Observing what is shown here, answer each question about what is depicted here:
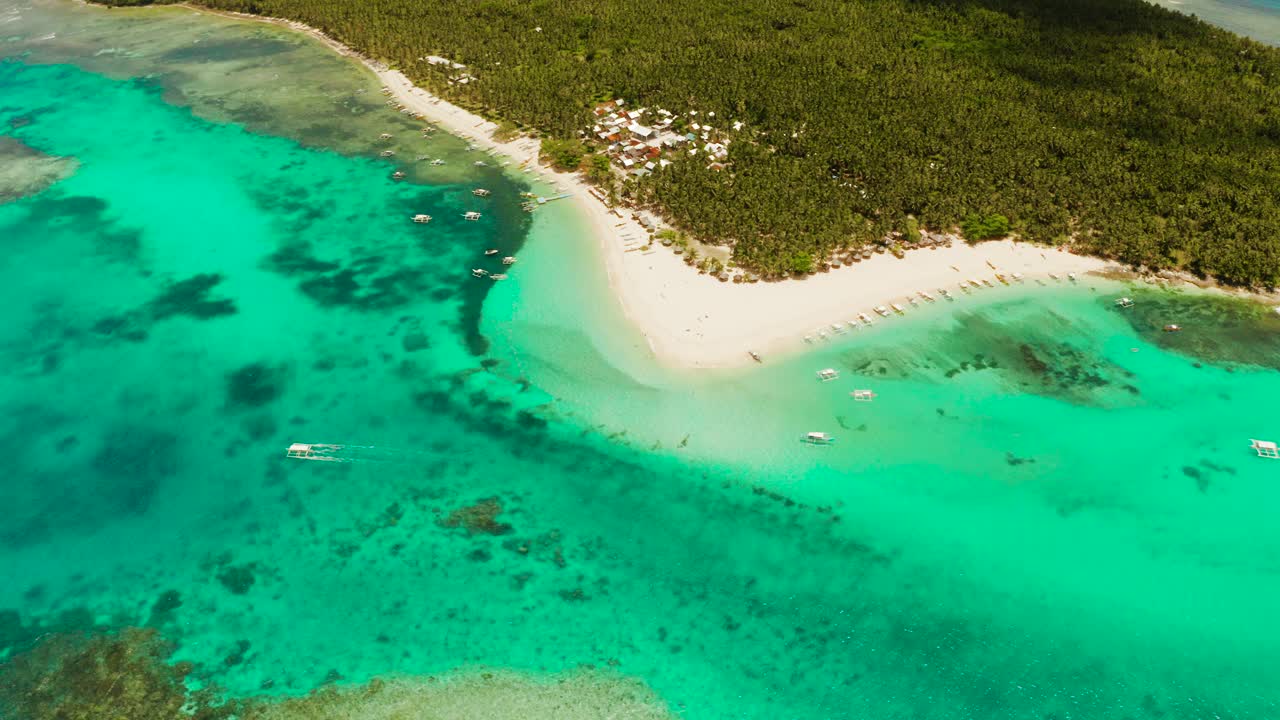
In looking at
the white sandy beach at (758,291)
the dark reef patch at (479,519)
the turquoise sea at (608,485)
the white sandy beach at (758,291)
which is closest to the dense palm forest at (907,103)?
the white sandy beach at (758,291)

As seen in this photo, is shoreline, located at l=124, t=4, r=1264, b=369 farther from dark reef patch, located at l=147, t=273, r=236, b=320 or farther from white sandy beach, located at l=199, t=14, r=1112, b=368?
dark reef patch, located at l=147, t=273, r=236, b=320

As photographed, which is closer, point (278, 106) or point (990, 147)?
point (990, 147)

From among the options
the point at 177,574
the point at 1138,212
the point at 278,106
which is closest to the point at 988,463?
the point at 1138,212

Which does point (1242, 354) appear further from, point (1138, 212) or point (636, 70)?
point (636, 70)

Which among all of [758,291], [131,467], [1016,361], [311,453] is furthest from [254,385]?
[1016,361]

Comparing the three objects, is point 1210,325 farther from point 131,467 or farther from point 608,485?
point 131,467
